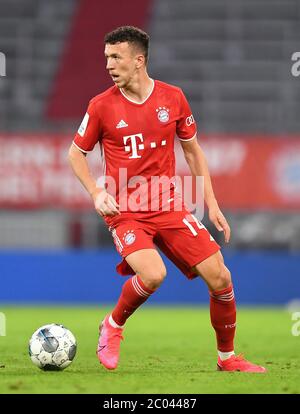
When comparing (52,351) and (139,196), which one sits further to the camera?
(139,196)

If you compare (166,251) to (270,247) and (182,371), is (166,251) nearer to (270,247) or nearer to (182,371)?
(182,371)

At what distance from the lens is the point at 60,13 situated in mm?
18438

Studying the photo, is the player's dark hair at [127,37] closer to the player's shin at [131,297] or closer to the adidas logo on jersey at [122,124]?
the adidas logo on jersey at [122,124]

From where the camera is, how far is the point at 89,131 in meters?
6.25

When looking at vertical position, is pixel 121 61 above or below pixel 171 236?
above

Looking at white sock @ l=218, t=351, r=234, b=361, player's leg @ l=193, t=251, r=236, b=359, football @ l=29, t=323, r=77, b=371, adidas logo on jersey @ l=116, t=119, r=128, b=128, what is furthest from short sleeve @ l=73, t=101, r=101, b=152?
white sock @ l=218, t=351, r=234, b=361

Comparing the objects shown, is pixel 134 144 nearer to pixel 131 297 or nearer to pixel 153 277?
pixel 153 277

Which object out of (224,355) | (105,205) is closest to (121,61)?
(105,205)

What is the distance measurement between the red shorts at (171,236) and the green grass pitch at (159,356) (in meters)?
0.72

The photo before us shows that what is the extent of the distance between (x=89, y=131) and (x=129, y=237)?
71 centimetres

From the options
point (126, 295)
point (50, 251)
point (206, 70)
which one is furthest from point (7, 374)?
point (206, 70)

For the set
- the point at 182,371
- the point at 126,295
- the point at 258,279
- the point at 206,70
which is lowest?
the point at 258,279

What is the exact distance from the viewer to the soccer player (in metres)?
6.16

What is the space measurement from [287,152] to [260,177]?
555 millimetres
